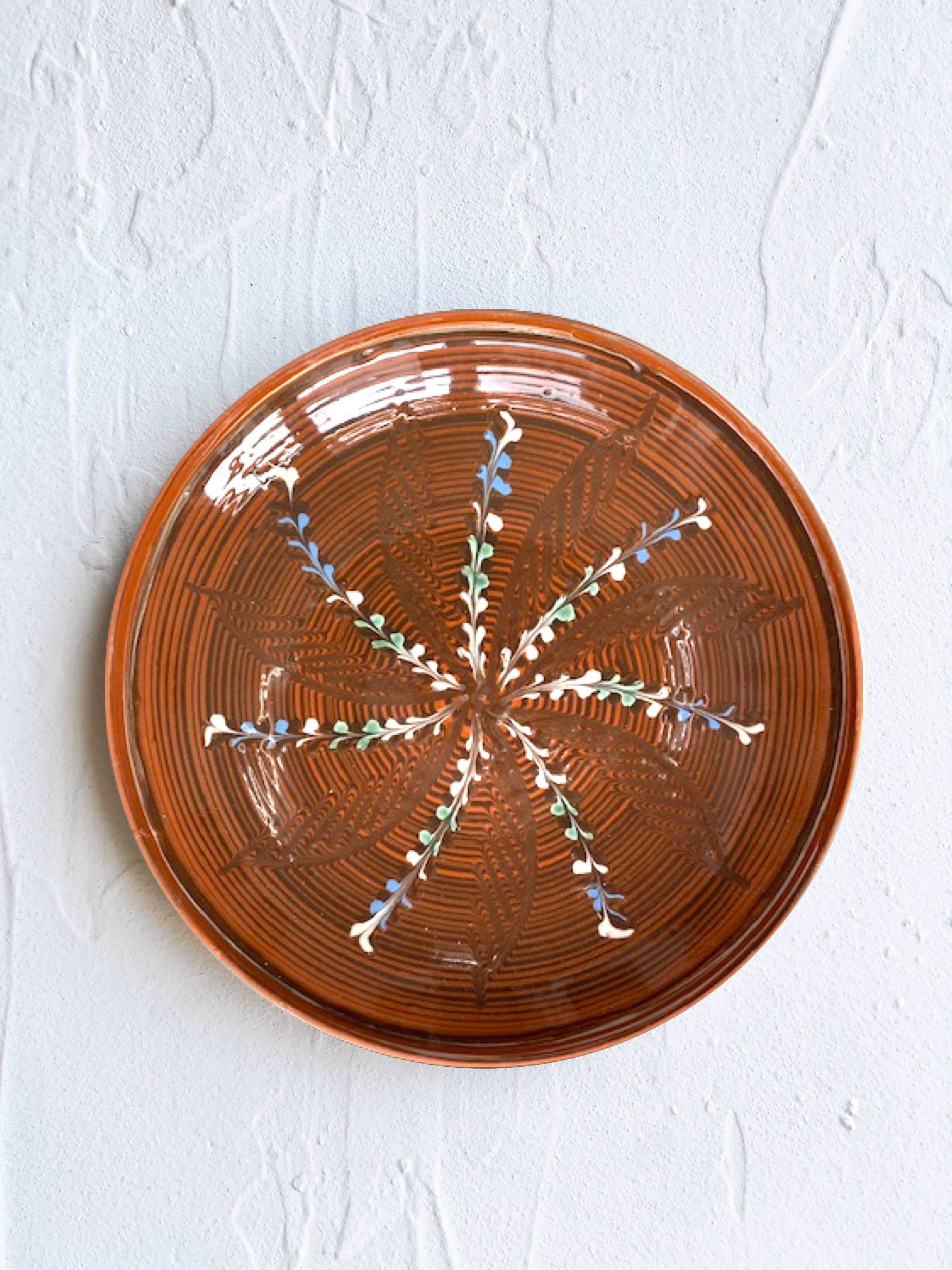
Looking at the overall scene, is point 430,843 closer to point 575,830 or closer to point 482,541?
point 575,830

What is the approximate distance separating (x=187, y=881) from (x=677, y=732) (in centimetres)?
35

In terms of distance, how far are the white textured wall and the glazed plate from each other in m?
0.07

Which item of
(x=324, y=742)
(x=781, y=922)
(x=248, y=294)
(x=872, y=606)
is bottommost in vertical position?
(x=781, y=922)

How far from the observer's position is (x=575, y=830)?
76 centimetres

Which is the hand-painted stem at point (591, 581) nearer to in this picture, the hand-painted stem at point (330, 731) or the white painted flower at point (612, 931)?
the hand-painted stem at point (330, 731)

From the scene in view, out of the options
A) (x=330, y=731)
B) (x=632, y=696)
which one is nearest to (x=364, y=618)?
(x=330, y=731)

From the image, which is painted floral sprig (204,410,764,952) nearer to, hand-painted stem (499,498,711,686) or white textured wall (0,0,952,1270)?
hand-painted stem (499,498,711,686)

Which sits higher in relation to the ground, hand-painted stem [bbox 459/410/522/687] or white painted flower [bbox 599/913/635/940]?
hand-painted stem [bbox 459/410/522/687]

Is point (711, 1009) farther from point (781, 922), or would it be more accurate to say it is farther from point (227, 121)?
point (227, 121)

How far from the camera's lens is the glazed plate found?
2.38 feet

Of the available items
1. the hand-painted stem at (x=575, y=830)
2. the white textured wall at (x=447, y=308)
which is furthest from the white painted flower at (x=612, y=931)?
the white textured wall at (x=447, y=308)

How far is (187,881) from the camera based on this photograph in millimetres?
734

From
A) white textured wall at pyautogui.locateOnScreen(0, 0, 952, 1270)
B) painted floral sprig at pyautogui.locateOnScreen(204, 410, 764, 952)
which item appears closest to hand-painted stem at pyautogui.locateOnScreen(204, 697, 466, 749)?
painted floral sprig at pyautogui.locateOnScreen(204, 410, 764, 952)

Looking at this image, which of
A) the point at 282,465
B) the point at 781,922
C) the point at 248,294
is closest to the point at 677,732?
the point at 781,922
